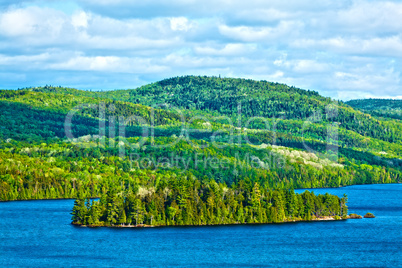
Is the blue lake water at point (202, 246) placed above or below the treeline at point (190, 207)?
below

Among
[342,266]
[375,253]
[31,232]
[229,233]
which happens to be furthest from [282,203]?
[31,232]

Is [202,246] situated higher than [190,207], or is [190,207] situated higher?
[190,207]

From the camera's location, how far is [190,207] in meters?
191

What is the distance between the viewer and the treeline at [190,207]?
617ft

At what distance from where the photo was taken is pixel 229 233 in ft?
603

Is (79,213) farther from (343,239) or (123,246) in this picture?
(343,239)

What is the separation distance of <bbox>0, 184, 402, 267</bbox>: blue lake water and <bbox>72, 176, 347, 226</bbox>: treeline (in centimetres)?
366

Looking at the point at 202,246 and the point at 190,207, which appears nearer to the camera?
the point at 202,246

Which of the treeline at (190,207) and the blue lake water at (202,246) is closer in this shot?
the blue lake water at (202,246)

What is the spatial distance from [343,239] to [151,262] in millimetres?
60105

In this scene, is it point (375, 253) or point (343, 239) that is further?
point (343, 239)

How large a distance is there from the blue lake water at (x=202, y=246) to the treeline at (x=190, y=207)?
3.66 metres

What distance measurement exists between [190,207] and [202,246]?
25884mm

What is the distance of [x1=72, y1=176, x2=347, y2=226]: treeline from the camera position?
188 m
